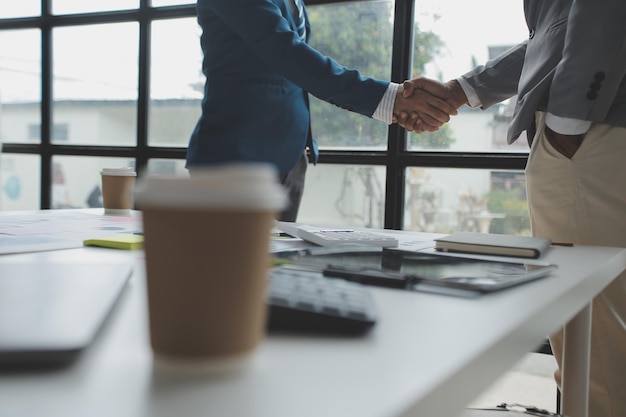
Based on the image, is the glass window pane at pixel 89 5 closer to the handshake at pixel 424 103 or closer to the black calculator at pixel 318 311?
the handshake at pixel 424 103

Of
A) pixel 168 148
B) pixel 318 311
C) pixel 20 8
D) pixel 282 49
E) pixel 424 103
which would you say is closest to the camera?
pixel 318 311

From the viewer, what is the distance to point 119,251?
832 millimetres

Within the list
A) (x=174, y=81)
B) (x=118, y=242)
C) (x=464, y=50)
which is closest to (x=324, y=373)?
(x=118, y=242)

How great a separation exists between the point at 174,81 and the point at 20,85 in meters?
1.17

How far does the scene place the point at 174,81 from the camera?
3.33 m

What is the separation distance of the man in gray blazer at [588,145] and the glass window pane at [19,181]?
10.6ft

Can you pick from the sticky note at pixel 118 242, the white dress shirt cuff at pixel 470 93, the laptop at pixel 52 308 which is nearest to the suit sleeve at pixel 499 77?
the white dress shirt cuff at pixel 470 93

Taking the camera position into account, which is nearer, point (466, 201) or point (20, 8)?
point (466, 201)

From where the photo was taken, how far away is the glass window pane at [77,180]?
3566mm

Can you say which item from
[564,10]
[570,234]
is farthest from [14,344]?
[564,10]

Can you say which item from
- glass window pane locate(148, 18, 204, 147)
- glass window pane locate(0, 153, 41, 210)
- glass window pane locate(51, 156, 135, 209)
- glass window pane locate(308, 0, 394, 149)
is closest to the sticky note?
glass window pane locate(308, 0, 394, 149)

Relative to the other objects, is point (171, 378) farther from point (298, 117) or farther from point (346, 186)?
point (346, 186)

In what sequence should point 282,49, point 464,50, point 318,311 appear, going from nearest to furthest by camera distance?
point 318,311
point 282,49
point 464,50

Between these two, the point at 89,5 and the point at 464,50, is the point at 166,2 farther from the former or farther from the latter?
the point at 464,50
